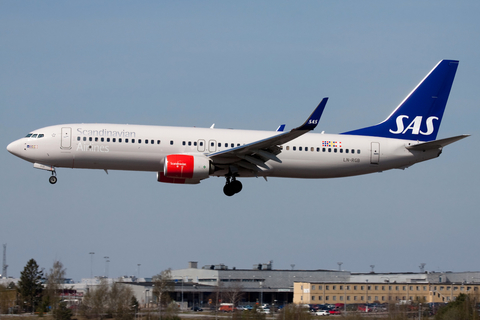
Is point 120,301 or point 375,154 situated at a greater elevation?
point 375,154

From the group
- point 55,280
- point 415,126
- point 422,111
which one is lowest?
point 55,280

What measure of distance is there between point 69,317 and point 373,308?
23.0 m

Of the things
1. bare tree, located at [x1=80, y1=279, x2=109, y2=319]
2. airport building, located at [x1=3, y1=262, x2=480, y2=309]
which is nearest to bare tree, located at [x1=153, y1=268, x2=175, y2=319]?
airport building, located at [x1=3, y1=262, x2=480, y2=309]

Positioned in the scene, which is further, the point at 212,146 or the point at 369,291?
the point at 369,291

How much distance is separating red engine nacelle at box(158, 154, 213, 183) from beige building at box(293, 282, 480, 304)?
21.3 metres

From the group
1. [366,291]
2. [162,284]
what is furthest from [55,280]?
[366,291]

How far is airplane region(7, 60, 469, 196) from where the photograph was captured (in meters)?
37.5

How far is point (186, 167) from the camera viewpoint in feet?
121

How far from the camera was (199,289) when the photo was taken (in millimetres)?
66938

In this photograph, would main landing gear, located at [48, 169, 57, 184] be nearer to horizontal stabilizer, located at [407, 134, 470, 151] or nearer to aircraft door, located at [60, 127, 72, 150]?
aircraft door, located at [60, 127, 72, 150]

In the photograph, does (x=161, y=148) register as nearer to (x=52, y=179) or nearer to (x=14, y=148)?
(x=52, y=179)

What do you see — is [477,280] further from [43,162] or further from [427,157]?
[43,162]

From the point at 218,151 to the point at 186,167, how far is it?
2.80 metres

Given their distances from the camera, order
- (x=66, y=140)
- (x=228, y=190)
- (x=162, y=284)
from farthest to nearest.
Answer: (x=162, y=284) < (x=228, y=190) < (x=66, y=140)
